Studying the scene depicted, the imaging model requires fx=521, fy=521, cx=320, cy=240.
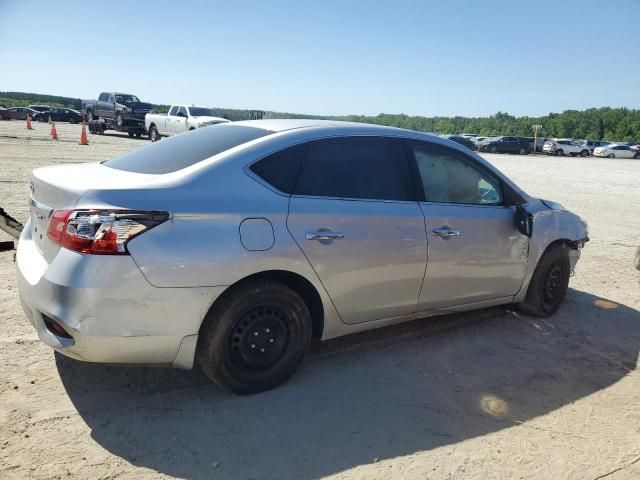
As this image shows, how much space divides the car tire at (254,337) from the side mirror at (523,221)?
2.10 meters

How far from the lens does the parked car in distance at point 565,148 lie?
48656 millimetres

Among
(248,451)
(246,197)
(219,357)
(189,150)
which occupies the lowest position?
(248,451)

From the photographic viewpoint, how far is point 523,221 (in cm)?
439

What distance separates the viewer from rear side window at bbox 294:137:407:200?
3381 mm

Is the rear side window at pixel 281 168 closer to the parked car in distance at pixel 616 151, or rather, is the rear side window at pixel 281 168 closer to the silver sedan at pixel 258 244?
the silver sedan at pixel 258 244

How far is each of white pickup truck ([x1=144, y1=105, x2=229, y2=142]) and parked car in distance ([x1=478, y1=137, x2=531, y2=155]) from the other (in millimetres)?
29818

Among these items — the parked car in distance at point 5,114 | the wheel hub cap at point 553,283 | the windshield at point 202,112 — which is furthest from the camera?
the parked car in distance at point 5,114

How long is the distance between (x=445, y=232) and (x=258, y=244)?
1.54m

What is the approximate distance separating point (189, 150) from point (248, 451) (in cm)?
190

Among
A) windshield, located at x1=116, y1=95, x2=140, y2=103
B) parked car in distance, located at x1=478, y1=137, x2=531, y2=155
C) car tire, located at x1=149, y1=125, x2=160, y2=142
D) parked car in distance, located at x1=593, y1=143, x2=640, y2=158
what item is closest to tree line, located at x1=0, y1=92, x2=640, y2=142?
parked car in distance, located at x1=478, y1=137, x2=531, y2=155

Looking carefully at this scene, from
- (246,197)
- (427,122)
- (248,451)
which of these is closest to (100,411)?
(248,451)

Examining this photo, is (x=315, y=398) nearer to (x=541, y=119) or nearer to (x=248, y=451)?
(x=248, y=451)

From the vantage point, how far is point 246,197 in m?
3.02

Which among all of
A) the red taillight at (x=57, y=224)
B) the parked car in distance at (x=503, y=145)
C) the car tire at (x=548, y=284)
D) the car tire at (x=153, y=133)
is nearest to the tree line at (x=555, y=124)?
the parked car in distance at (x=503, y=145)
